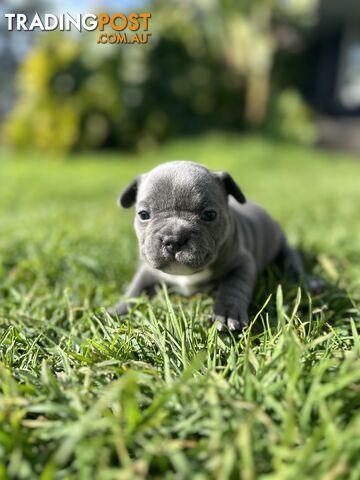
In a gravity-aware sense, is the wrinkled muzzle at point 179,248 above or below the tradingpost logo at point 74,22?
below

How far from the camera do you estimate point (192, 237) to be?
2242mm

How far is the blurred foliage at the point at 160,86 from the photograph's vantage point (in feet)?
50.1

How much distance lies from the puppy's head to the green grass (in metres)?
0.27

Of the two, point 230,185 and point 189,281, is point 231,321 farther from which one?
point 230,185

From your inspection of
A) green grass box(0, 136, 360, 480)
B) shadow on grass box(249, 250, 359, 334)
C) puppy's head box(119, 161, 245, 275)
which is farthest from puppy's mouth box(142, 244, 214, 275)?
shadow on grass box(249, 250, 359, 334)

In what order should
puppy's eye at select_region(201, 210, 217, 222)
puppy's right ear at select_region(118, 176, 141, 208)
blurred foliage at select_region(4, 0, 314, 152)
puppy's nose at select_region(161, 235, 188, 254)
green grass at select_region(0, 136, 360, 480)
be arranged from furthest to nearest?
blurred foliage at select_region(4, 0, 314, 152) < puppy's right ear at select_region(118, 176, 141, 208) < puppy's eye at select_region(201, 210, 217, 222) < puppy's nose at select_region(161, 235, 188, 254) < green grass at select_region(0, 136, 360, 480)

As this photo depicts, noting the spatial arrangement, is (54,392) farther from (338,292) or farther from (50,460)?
(338,292)

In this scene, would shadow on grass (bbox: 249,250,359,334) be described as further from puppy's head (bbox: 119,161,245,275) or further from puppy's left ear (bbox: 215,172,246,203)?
puppy's left ear (bbox: 215,172,246,203)

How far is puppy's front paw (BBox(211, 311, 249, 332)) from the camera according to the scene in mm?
2201

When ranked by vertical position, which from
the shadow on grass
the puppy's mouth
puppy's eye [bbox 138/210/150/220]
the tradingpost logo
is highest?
the tradingpost logo

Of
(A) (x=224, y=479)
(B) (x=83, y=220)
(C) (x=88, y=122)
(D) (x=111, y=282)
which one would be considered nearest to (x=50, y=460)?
(A) (x=224, y=479)

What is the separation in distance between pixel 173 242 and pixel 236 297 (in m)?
0.50

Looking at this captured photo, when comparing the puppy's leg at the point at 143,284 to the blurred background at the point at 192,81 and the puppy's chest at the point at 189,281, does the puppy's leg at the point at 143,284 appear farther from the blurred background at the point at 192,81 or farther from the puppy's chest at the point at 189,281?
the blurred background at the point at 192,81

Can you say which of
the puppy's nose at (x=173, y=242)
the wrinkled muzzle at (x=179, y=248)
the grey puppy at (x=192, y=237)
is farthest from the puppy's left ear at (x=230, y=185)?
the puppy's nose at (x=173, y=242)
